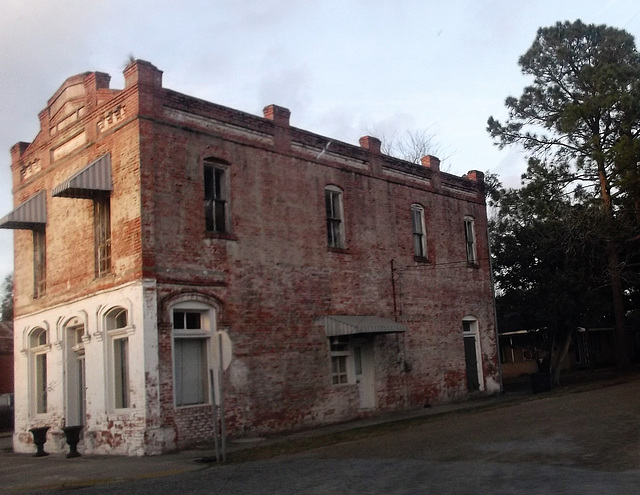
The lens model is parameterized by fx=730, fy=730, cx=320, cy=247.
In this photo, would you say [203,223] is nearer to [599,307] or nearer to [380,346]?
[380,346]

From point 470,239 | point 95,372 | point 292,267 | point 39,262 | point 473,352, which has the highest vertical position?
point 470,239

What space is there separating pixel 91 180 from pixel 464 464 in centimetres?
1096

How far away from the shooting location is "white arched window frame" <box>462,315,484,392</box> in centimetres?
2575

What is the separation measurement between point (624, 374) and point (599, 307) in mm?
4368

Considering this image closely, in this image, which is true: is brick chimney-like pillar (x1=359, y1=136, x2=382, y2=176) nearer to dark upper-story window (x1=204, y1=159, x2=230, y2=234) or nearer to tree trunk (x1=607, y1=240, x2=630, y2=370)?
dark upper-story window (x1=204, y1=159, x2=230, y2=234)

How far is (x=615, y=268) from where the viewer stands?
2933 centimetres

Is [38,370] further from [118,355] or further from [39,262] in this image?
[118,355]

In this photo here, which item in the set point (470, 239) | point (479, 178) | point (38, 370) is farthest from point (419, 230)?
point (38, 370)

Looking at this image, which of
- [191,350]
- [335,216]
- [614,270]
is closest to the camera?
[191,350]

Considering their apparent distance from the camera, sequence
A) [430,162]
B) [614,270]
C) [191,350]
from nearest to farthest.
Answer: [191,350] < [430,162] < [614,270]

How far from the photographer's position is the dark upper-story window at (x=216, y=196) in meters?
18.1

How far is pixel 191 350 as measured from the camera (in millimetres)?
17266

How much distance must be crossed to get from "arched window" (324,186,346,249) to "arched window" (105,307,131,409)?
21.6 ft

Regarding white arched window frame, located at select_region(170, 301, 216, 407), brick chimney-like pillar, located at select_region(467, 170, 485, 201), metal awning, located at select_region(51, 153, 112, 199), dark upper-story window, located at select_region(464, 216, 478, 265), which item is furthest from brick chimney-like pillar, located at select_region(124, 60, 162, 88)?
brick chimney-like pillar, located at select_region(467, 170, 485, 201)
